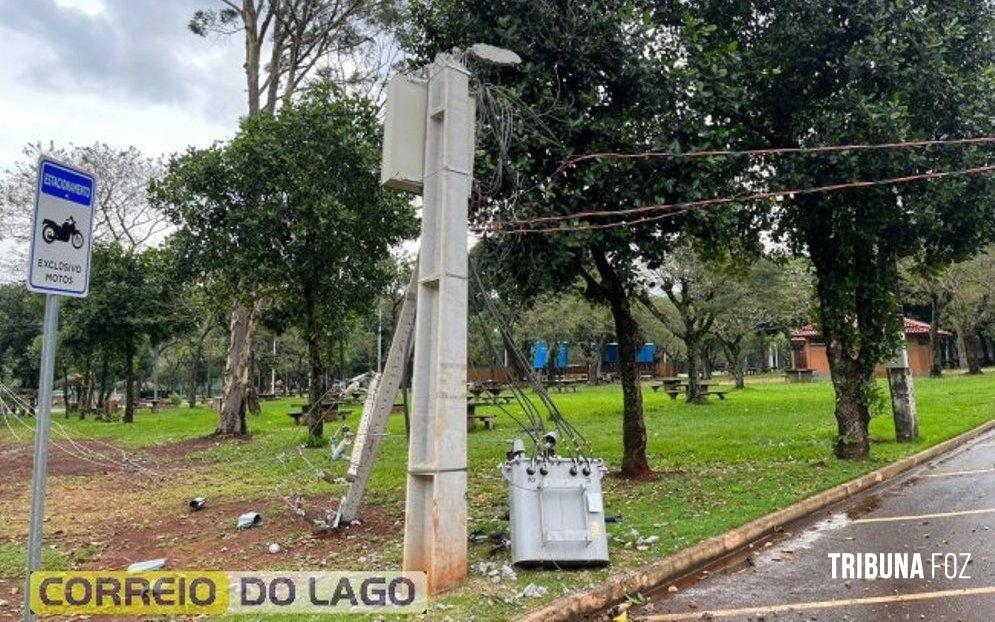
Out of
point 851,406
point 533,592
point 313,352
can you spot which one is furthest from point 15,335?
point 533,592

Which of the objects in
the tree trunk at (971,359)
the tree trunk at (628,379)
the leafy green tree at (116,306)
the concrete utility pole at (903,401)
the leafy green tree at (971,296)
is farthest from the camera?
the tree trunk at (971,359)

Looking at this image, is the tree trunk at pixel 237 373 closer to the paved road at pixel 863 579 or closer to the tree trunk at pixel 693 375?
the tree trunk at pixel 693 375

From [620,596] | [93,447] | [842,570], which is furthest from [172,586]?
[93,447]

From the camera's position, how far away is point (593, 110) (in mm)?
8805

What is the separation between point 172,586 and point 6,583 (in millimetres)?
1666

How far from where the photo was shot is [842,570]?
5.61m

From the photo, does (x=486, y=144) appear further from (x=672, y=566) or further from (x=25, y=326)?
(x=25, y=326)

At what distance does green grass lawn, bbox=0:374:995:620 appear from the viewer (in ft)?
19.3

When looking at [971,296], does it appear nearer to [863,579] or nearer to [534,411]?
[863,579]

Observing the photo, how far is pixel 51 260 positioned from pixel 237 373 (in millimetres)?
17521

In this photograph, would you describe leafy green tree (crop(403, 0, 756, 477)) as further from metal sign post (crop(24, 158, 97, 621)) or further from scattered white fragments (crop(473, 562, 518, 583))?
metal sign post (crop(24, 158, 97, 621))

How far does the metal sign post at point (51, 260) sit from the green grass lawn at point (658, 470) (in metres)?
2.46

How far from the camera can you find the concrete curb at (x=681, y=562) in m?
4.80

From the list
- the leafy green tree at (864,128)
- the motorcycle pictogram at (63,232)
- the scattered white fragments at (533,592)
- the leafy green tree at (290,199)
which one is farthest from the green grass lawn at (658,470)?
the motorcycle pictogram at (63,232)
